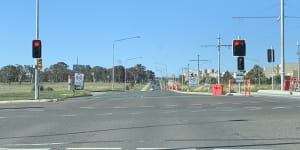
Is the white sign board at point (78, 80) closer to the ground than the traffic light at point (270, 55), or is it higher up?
closer to the ground

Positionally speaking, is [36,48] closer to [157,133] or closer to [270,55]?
[270,55]

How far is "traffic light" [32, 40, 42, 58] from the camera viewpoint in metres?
42.8

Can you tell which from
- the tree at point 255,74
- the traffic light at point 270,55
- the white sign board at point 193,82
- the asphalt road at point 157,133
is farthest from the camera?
the tree at point 255,74

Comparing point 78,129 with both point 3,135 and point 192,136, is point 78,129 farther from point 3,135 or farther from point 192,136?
A: point 192,136

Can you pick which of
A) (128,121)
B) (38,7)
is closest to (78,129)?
(128,121)

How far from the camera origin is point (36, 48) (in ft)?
141

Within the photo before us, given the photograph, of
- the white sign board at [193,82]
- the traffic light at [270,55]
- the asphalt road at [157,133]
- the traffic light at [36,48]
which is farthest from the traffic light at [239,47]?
the white sign board at [193,82]

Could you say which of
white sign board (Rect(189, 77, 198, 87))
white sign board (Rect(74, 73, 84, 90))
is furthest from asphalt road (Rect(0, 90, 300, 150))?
white sign board (Rect(189, 77, 198, 87))

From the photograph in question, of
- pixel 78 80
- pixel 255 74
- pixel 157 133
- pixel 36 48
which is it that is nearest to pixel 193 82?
pixel 78 80

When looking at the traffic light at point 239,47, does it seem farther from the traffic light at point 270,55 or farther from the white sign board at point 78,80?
the white sign board at point 78,80

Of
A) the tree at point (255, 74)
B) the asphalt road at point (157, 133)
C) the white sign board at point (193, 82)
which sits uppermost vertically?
the tree at point (255, 74)

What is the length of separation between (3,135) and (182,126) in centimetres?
564

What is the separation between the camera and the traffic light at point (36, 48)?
4275 cm

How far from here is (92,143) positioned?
13.3 meters
